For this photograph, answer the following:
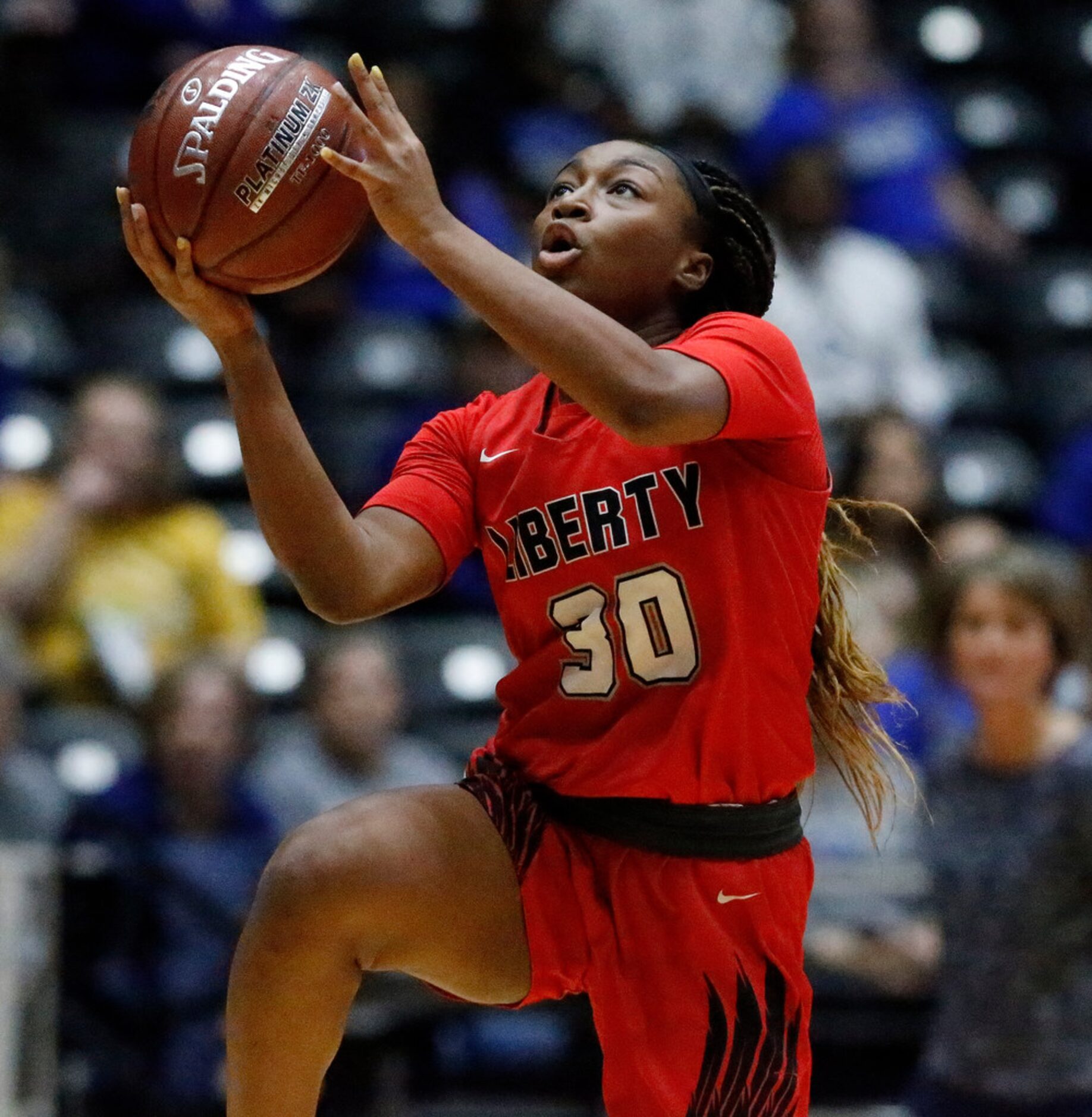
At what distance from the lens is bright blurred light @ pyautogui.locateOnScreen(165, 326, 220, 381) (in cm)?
728

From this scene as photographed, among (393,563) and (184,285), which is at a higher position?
(184,285)

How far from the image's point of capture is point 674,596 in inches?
124

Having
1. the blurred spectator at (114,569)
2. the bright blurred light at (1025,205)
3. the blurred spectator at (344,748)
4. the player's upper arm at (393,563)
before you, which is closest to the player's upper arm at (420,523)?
the player's upper arm at (393,563)

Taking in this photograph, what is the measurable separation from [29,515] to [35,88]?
2.49 m

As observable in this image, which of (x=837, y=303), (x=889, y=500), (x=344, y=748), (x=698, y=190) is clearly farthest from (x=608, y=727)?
(x=837, y=303)

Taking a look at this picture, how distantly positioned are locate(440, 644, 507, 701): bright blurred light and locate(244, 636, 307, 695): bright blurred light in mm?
554

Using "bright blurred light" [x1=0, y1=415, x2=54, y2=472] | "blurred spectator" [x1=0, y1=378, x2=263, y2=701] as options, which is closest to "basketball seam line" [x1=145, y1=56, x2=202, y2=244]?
"blurred spectator" [x1=0, y1=378, x2=263, y2=701]

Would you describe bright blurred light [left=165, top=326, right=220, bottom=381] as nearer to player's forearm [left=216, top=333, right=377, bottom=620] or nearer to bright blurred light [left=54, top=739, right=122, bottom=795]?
bright blurred light [left=54, top=739, right=122, bottom=795]

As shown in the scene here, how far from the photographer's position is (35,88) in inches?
307

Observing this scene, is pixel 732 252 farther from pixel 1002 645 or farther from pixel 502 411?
pixel 1002 645

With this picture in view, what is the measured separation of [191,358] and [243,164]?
4398mm

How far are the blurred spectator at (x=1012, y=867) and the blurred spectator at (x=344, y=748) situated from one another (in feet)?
6.01

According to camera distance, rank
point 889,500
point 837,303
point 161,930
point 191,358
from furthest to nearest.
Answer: point 837,303 → point 191,358 → point 889,500 → point 161,930

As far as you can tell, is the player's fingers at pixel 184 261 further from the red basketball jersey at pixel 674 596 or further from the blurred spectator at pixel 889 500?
the blurred spectator at pixel 889 500
